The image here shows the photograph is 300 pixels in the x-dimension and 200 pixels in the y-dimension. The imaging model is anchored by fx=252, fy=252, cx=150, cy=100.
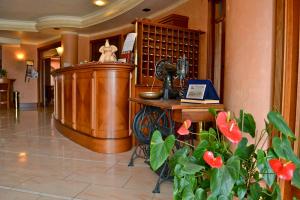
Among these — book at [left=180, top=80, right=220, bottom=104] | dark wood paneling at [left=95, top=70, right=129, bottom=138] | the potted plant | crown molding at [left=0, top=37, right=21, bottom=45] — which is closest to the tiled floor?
dark wood paneling at [left=95, top=70, right=129, bottom=138]

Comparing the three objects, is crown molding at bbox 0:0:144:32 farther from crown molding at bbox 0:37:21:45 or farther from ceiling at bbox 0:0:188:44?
crown molding at bbox 0:37:21:45

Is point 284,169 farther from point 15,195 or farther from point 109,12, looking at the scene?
point 109,12

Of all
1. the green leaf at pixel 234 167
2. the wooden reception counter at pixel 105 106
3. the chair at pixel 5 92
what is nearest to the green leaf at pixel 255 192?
the green leaf at pixel 234 167

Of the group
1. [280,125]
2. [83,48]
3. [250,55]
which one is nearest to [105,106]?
[250,55]

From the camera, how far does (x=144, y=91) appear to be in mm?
3541

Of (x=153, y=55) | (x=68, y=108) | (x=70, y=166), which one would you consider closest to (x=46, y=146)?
(x=68, y=108)

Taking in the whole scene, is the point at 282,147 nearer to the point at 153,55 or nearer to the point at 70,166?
the point at 70,166

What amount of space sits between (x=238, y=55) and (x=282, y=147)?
0.78 meters

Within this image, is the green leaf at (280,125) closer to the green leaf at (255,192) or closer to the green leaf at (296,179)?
the green leaf at (296,179)

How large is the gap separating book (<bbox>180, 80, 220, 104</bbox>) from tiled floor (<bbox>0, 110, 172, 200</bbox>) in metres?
0.82

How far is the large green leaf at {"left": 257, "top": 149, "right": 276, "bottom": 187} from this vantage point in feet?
3.01

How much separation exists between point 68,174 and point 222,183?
201 cm

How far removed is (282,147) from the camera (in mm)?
868

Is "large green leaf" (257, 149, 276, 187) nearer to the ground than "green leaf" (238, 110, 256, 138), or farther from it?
nearer to the ground
